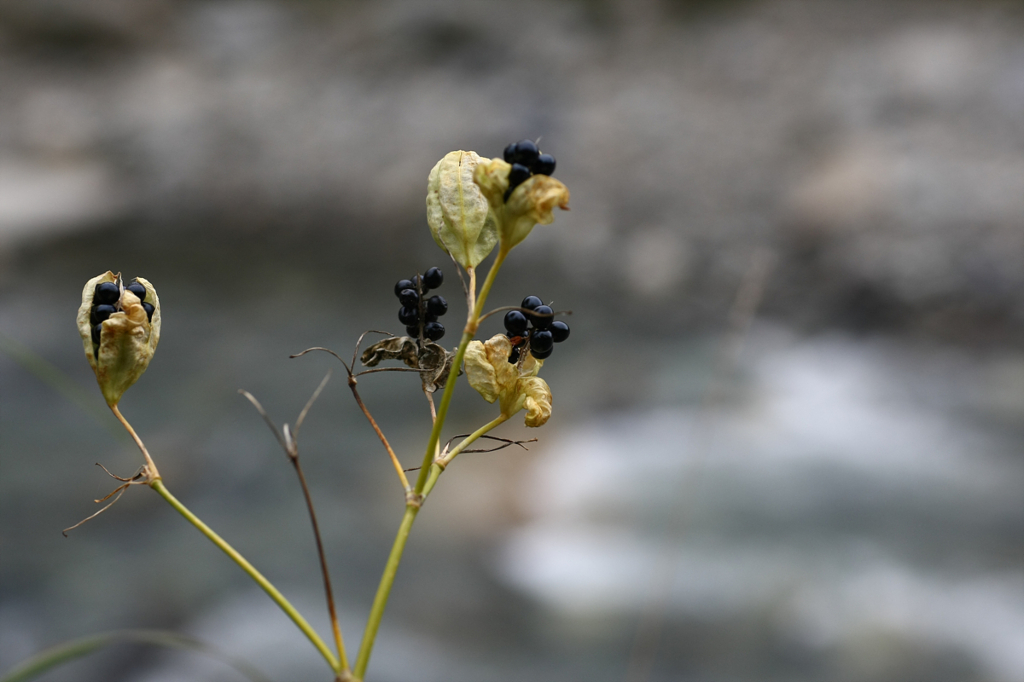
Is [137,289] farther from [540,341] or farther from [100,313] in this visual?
[540,341]

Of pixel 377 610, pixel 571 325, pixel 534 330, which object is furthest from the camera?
pixel 571 325

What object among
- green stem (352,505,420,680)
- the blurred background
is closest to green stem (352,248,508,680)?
green stem (352,505,420,680)

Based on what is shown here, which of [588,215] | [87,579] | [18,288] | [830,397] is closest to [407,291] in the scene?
[87,579]

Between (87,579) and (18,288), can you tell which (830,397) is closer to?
(87,579)

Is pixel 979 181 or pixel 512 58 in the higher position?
pixel 512 58

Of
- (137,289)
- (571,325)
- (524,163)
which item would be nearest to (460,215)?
(524,163)

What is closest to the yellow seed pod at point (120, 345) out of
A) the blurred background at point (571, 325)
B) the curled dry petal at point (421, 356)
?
the curled dry petal at point (421, 356)

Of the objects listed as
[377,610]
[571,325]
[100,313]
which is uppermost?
[571,325]

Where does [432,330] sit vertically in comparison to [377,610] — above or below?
above
